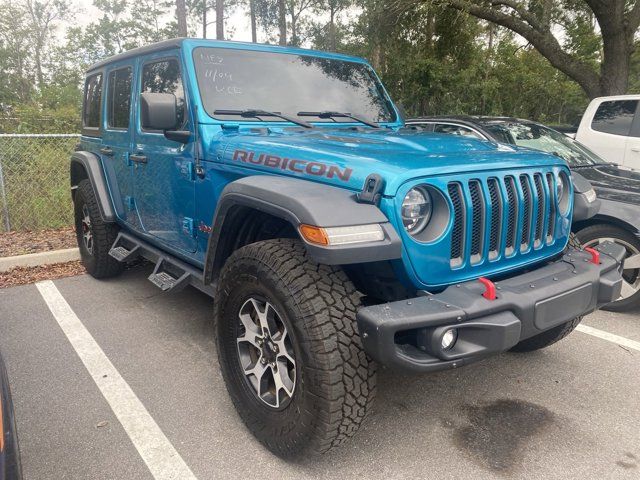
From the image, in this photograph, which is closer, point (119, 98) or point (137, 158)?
point (137, 158)

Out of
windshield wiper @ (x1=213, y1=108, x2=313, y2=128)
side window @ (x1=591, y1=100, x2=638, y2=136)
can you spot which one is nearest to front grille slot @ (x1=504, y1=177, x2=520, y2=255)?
windshield wiper @ (x1=213, y1=108, x2=313, y2=128)

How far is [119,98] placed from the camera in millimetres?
4133

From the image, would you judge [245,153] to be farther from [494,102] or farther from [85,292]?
[494,102]

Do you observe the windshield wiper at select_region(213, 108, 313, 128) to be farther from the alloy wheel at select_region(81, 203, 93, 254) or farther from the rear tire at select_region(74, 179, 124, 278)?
the alloy wheel at select_region(81, 203, 93, 254)

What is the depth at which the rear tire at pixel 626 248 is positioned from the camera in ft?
12.9

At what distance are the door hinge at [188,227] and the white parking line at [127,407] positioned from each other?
1.00 m

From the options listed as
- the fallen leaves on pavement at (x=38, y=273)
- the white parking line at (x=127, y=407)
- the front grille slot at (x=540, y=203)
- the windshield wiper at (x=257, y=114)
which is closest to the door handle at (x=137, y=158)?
the windshield wiper at (x=257, y=114)

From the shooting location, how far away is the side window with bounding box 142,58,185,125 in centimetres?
310

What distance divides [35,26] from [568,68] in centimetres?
4206

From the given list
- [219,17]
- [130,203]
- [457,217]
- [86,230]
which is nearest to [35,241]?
[86,230]

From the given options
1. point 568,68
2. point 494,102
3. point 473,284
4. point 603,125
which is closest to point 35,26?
point 494,102

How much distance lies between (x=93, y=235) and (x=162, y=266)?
137 centimetres

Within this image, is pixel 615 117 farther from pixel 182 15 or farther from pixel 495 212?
pixel 182 15

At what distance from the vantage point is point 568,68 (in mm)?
10727
